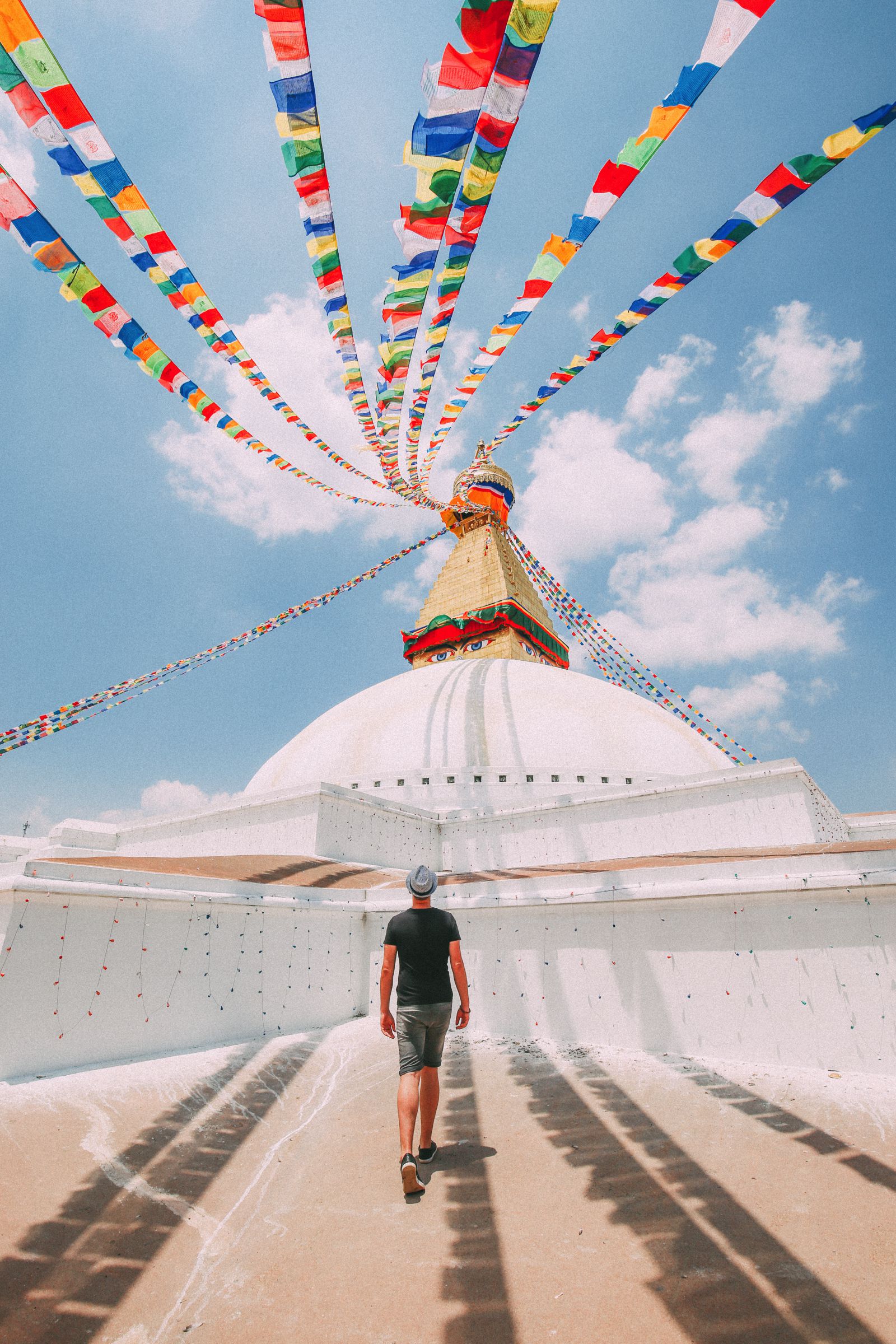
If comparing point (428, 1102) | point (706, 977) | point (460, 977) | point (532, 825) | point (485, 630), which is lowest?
point (428, 1102)

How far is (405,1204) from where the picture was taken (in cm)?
270

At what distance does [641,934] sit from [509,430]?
6916mm

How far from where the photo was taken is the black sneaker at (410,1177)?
2.74 meters

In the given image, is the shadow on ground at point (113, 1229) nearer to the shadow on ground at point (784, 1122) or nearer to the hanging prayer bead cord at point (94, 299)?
the shadow on ground at point (784, 1122)

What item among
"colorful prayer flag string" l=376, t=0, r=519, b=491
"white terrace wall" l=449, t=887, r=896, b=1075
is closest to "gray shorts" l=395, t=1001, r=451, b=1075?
"white terrace wall" l=449, t=887, r=896, b=1075

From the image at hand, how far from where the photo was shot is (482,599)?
21.2 meters

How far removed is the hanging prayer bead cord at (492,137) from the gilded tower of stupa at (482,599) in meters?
13.9

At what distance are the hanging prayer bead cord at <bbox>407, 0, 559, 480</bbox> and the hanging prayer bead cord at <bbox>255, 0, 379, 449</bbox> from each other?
0.97 metres

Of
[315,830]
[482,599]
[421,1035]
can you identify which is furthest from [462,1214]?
[482,599]

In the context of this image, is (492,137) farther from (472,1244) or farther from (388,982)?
(472,1244)

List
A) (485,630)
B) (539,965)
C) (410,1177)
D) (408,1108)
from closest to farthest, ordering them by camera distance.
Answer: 1. (410,1177)
2. (408,1108)
3. (539,965)
4. (485,630)

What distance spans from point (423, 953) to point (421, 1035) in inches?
14.8

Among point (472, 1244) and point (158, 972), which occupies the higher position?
point (158, 972)

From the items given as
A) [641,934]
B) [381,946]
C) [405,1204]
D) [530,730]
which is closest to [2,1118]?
[405,1204]
